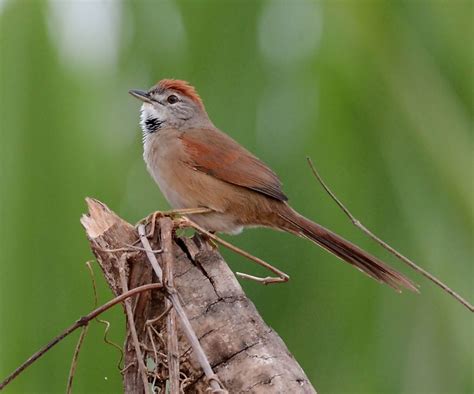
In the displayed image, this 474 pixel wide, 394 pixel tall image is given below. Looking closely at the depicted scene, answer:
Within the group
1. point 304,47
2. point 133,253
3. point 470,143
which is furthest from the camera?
point 304,47

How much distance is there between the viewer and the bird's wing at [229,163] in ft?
14.4

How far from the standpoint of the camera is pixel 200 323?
2.72 meters

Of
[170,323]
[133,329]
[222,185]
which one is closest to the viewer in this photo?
[170,323]

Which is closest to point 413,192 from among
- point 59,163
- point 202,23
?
point 202,23

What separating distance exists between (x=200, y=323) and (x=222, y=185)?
1.81 m

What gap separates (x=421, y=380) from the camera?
4391 millimetres

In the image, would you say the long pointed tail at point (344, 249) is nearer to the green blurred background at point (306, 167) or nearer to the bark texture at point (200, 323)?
the green blurred background at point (306, 167)

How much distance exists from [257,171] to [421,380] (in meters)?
1.33

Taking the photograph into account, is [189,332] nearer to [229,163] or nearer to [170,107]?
[229,163]

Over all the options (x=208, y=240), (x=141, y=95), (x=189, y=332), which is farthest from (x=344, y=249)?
(x=189, y=332)

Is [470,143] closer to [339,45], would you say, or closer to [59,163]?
[339,45]

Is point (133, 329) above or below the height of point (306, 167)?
below

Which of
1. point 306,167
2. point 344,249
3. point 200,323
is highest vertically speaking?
point 306,167

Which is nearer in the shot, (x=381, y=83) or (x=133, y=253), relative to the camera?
(x=133, y=253)
